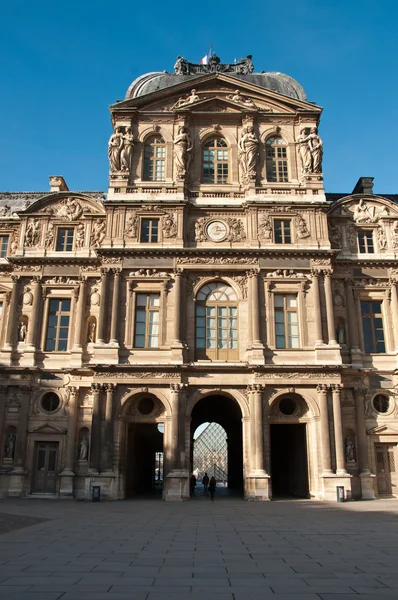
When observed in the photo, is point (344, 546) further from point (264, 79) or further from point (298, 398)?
point (264, 79)

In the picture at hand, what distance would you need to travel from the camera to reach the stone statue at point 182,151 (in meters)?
33.7

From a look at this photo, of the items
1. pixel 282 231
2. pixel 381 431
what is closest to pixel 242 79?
pixel 282 231

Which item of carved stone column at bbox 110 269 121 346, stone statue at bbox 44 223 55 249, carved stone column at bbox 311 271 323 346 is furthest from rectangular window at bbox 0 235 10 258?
carved stone column at bbox 311 271 323 346

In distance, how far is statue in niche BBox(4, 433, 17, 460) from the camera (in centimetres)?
3045

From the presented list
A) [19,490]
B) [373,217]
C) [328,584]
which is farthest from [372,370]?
[328,584]

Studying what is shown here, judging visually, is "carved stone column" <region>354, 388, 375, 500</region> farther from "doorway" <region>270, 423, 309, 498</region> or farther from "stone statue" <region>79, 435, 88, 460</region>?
"stone statue" <region>79, 435, 88, 460</region>

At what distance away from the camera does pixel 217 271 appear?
31.7m

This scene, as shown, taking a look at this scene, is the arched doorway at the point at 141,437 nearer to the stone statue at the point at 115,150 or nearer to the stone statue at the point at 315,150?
the stone statue at the point at 115,150

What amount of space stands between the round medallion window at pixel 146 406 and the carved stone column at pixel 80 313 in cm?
512

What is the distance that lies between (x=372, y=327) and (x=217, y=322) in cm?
996

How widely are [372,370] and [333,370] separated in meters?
3.49

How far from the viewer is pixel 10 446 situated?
30.6m

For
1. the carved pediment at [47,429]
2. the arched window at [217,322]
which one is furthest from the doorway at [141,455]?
the arched window at [217,322]

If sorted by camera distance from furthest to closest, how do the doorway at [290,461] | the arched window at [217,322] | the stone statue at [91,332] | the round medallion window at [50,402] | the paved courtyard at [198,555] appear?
the stone statue at [91,332], the round medallion window at [50,402], the doorway at [290,461], the arched window at [217,322], the paved courtyard at [198,555]
